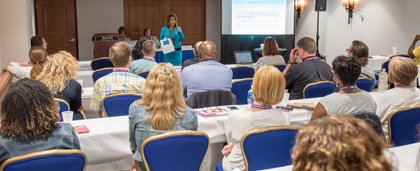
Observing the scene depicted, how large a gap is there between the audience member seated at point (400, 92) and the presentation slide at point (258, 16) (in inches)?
309

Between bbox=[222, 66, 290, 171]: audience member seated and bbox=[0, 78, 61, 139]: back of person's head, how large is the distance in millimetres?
1048

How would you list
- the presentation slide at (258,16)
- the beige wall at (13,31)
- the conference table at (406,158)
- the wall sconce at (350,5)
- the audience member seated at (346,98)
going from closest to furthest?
the conference table at (406,158) < the audience member seated at (346,98) < the beige wall at (13,31) < the wall sconce at (350,5) < the presentation slide at (258,16)

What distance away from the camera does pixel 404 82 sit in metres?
2.86

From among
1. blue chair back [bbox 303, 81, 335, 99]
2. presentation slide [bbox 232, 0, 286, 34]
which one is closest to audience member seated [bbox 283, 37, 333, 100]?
blue chair back [bbox 303, 81, 335, 99]

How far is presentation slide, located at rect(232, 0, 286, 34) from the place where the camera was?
10469 mm

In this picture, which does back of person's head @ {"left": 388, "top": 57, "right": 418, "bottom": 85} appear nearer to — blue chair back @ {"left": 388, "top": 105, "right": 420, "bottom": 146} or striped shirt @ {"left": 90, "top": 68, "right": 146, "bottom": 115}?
blue chair back @ {"left": 388, "top": 105, "right": 420, "bottom": 146}

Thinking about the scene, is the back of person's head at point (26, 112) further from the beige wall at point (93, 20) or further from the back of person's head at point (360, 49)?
the beige wall at point (93, 20)

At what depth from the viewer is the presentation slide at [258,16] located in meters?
10.5

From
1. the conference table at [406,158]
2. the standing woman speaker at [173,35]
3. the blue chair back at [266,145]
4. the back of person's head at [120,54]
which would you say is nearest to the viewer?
the conference table at [406,158]

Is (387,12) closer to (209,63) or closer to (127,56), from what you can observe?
(209,63)

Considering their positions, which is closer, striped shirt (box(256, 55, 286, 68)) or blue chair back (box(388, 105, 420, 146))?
blue chair back (box(388, 105, 420, 146))

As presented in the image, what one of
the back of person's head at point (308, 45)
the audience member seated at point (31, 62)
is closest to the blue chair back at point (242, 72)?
the back of person's head at point (308, 45)

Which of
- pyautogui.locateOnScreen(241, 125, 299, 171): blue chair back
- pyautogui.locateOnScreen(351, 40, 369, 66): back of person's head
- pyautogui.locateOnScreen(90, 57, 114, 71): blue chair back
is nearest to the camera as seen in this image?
pyautogui.locateOnScreen(241, 125, 299, 171): blue chair back

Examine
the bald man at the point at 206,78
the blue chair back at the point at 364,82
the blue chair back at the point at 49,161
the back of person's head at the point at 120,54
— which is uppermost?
the back of person's head at the point at 120,54
